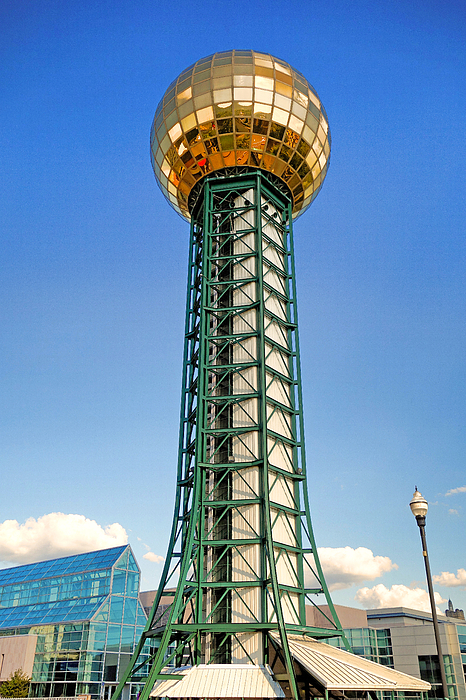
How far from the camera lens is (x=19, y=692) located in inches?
1745

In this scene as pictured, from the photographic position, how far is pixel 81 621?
153 feet

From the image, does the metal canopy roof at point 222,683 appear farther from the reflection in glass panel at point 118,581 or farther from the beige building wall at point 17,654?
the beige building wall at point 17,654

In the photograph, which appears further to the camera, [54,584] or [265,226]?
[54,584]

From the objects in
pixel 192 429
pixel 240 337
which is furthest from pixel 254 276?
pixel 192 429

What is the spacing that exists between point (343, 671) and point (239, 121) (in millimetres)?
28177

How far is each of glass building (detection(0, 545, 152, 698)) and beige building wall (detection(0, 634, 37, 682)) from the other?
249mm

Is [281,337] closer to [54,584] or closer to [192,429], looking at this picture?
[192,429]

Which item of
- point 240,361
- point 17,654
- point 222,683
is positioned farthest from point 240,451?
point 17,654

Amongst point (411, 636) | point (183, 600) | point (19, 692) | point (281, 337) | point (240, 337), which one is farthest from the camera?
point (411, 636)

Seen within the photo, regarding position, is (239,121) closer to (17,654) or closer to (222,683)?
(222,683)

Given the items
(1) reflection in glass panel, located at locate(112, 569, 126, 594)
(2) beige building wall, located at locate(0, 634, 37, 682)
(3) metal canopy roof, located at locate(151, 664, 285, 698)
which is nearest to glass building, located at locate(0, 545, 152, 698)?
(1) reflection in glass panel, located at locate(112, 569, 126, 594)

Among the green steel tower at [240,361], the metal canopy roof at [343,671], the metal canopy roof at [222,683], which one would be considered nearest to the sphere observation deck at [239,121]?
the green steel tower at [240,361]

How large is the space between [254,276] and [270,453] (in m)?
10.3

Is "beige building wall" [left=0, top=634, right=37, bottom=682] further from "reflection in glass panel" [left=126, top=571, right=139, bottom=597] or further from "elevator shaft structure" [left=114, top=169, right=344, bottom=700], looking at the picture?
"elevator shaft structure" [left=114, top=169, right=344, bottom=700]
